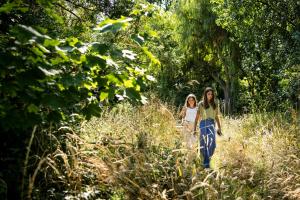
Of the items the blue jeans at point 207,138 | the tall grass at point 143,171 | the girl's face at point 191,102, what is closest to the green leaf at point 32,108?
the tall grass at point 143,171

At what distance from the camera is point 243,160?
6215mm

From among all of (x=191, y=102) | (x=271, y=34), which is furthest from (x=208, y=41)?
(x=191, y=102)

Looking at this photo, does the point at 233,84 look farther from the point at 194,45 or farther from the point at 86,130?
the point at 86,130

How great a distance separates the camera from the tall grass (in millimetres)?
4691

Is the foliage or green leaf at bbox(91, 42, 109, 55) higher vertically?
the foliage

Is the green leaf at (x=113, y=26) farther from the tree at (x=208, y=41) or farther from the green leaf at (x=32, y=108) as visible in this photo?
the tree at (x=208, y=41)

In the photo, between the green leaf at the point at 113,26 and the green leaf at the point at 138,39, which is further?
the green leaf at the point at 138,39

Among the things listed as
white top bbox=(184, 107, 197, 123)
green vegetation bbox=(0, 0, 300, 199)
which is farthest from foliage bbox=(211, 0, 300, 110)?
white top bbox=(184, 107, 197, 123)

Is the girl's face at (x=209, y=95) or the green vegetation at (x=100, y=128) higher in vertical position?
the girl's face at (x=209, y=95)

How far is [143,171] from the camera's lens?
16.2 feet

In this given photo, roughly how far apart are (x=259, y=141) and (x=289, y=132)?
0.57 meters

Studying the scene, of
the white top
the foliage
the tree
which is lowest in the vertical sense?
the white top

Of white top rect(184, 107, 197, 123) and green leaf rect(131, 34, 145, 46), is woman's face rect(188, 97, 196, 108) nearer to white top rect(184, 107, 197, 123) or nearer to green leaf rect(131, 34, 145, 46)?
white top rect(184, 107, 197, 123)

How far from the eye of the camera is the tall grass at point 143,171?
15.4 ft
